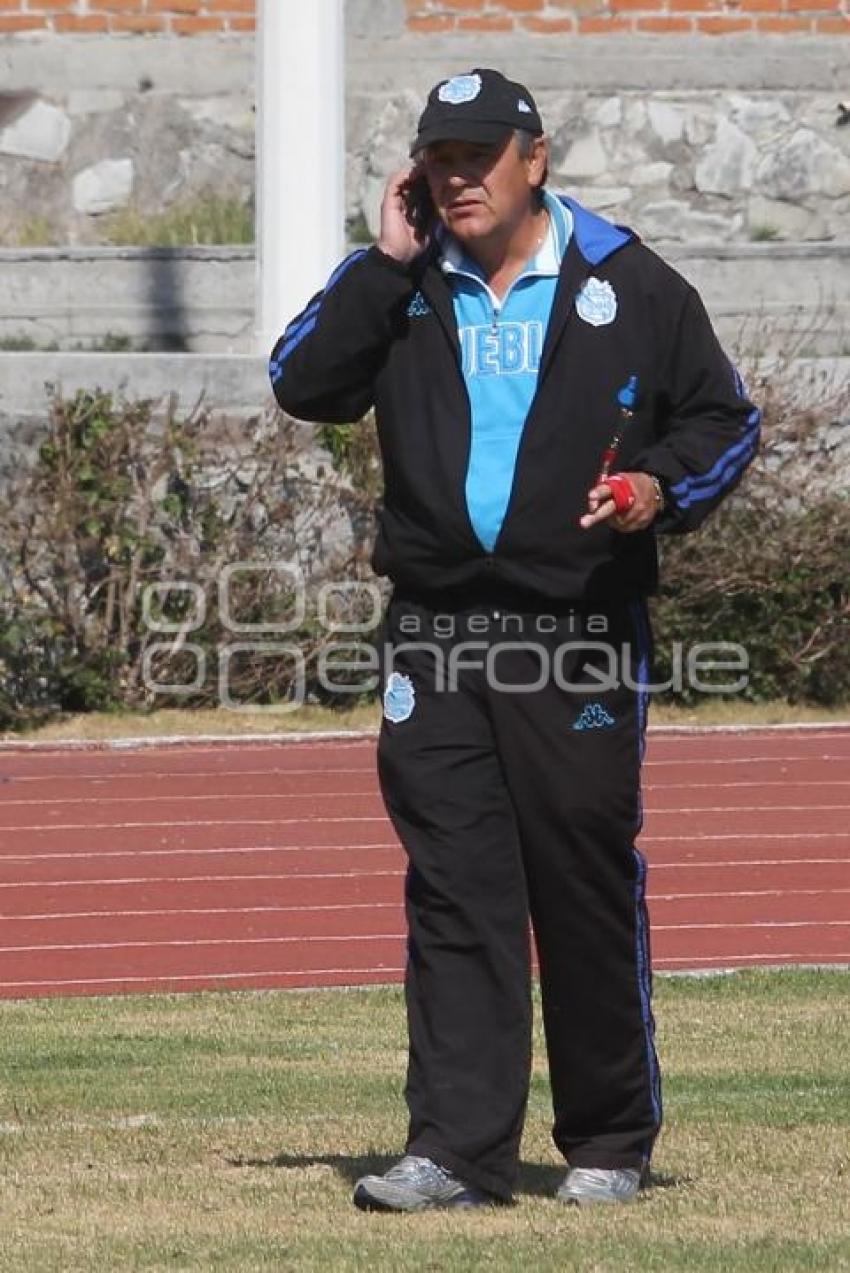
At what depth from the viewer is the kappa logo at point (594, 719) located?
199 inches

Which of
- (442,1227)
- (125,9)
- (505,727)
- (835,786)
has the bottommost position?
(835,786)

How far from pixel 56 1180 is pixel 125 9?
17.4 meters

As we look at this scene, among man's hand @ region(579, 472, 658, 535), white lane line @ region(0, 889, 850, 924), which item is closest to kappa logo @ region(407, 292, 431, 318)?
man's hand @ region(579, 472, 658, 535)

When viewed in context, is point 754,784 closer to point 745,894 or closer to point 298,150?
point 745,894

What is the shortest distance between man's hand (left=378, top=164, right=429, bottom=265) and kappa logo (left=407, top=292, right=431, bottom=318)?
71 mm

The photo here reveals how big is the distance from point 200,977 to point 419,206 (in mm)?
4006

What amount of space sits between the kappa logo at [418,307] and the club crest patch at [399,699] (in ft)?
2.12

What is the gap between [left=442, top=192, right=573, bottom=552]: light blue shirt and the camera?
508 cm

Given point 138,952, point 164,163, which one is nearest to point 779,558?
point 138,952

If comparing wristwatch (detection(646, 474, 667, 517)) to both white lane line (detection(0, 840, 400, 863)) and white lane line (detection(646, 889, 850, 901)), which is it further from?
white lane line (detection(0, 840, 400, 863))

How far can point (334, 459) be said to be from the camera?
14.7 meters

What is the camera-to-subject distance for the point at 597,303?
5.14 m

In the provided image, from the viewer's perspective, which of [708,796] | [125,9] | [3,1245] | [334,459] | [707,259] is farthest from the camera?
[125,9]

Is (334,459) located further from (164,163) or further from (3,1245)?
(3,1245)
